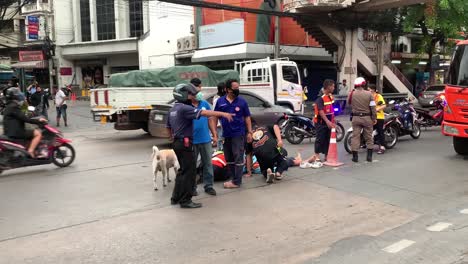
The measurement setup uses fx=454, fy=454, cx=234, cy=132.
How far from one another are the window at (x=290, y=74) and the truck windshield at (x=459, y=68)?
291 inches

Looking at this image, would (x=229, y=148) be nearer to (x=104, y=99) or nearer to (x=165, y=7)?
(x=104, y=99)

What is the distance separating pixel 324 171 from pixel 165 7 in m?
28.4

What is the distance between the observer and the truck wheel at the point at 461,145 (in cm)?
970

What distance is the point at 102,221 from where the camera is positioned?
18.5 feet

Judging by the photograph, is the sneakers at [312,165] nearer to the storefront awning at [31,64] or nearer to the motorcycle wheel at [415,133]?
the motorcycle wheel at [415,133]

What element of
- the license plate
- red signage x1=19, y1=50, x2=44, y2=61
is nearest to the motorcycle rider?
the license plate

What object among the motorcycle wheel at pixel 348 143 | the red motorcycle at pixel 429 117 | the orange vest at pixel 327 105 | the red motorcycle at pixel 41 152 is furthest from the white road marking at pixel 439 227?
the red motorcycle at pixel 429 117

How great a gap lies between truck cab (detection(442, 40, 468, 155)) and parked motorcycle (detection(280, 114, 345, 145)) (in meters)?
3.09

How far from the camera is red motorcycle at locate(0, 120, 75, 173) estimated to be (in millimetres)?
8484

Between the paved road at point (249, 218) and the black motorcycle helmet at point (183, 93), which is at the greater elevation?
the black motorcycle helmet at point (183, 93)


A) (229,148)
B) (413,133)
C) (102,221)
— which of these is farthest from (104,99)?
(413,133)

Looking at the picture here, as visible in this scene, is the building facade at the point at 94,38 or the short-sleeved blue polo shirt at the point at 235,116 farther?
the building facade at the point at 94,38

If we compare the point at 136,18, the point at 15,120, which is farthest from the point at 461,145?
the point at 136,18

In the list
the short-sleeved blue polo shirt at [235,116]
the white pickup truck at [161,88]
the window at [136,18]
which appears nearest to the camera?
the short-sleeved blue polo shirt at [235,116]
